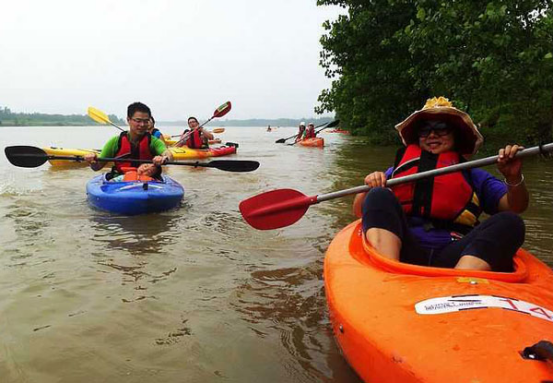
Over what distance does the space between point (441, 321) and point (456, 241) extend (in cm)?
83

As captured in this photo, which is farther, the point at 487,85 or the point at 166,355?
the point at 487,85

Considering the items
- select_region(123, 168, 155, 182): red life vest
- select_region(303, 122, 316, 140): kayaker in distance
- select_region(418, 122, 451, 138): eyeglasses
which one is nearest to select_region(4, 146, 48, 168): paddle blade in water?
select_region(123, 168, 155, 182): red life vest

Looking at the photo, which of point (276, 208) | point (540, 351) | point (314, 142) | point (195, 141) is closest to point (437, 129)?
point (276, 208)

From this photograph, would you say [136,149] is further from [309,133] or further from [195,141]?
[309,133]

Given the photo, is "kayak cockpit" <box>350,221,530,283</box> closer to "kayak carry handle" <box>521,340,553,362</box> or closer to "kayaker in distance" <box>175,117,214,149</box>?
"kayak carry handle" <box>521,340,553,362</box>

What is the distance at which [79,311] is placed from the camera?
2607mm

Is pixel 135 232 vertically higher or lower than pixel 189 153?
lower

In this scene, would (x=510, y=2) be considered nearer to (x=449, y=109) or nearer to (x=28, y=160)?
(x=449, y=109)

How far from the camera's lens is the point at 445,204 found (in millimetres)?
2504

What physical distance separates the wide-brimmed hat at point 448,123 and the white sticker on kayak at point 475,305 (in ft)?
4.10

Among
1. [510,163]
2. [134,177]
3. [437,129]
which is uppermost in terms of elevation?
[437,129]

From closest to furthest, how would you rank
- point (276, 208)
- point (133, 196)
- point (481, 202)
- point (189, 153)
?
point (481, 202) < point (276, 208) < point (133, 196) < point (189, 153)

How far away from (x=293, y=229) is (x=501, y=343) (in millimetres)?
3306

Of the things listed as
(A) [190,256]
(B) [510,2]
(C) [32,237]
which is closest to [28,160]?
(C) [32,237]
